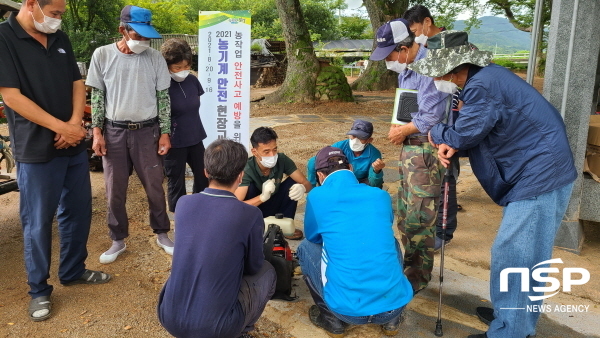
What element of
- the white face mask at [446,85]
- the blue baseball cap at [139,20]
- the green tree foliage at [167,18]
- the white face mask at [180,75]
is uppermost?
the green tree foliage at [167,18]

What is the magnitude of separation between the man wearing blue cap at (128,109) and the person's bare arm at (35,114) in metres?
0.51

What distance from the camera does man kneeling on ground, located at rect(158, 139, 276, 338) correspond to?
92.3 inches

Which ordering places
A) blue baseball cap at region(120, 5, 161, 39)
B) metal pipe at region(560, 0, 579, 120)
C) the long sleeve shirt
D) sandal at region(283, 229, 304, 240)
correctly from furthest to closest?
sandal at region(283, 229, 304, 240) → metal pipe at region(560, 0, 579, 120) → blue baseball cap at region(120, 5, 161, 39) → the long sleeve shirt

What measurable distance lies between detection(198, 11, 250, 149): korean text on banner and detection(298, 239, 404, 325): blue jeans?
2525mm

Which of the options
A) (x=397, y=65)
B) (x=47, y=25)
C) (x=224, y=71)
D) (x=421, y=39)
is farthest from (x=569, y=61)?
(x=47, y=25)

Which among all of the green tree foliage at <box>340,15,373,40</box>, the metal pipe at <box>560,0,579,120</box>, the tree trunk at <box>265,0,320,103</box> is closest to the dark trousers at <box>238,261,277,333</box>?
the metal pipe at <box>560,0,579,120</box>

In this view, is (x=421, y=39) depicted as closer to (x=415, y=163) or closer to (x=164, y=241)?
(x=415, y=163)

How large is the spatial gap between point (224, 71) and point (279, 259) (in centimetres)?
278

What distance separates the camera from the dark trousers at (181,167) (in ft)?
14.4

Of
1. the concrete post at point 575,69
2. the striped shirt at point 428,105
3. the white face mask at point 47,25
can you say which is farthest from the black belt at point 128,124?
the concrete post at point 575,69

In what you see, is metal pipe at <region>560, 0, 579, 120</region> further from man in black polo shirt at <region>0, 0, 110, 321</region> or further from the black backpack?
man in black polo shirt at <region>0, 0, 110, 321</region>

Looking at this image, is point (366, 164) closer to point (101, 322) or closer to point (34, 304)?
point (101, 322)

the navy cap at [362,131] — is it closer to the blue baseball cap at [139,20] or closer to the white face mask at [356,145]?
the white face mask at [356,145]

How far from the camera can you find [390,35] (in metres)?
3.30
